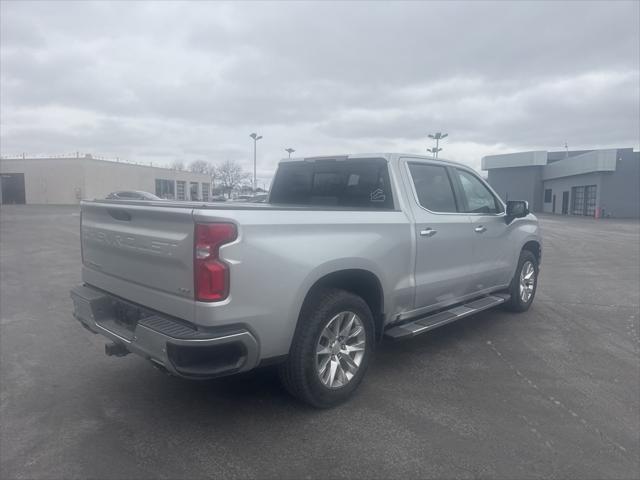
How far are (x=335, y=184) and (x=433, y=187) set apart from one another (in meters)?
0.99

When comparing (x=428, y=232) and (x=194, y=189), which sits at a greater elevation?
(x=428, y=232)

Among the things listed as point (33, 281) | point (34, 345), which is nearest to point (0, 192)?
point (33, 281)

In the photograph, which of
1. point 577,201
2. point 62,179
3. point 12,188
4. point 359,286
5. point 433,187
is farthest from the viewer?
point 12,188

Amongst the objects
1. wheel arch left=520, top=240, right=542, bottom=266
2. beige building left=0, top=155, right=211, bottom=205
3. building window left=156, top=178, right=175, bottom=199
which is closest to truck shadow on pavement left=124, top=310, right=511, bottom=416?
wheel arch left=520, top=240, right=542, bottom=266

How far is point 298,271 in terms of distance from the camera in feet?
11.0

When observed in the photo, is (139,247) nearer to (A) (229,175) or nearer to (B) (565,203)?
(B) (565,203)

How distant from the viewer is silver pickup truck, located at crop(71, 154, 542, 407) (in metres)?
3.03

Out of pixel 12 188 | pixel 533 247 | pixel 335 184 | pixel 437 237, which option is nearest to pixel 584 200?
pixel 533 247

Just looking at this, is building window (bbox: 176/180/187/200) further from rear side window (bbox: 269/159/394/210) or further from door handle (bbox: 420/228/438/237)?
door handle (bbox: 420/228/438/237)

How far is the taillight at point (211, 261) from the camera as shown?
2.98 meters

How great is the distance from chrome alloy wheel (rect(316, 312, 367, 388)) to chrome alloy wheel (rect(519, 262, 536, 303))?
3.46 m

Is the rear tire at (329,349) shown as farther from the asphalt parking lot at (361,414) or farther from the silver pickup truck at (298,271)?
the asphalt parking lot at (361,414)

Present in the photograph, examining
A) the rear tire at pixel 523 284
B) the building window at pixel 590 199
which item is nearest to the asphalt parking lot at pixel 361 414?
the rear tire at pixel 523 284

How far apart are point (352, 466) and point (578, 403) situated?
2053 millimetres
